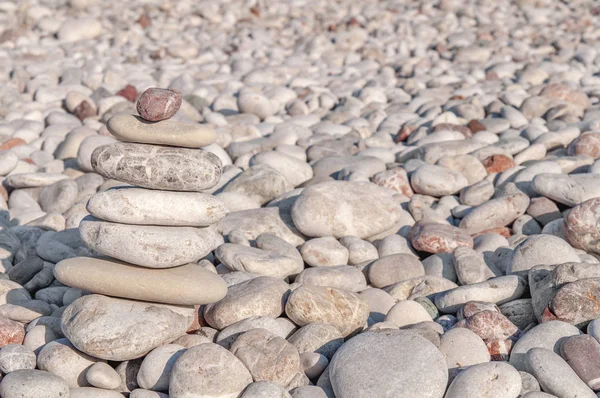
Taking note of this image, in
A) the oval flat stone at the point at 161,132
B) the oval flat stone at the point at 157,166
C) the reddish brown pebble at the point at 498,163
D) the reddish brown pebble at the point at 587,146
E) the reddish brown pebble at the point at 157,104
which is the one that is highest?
the reddish brown pebble at the point at 157,104

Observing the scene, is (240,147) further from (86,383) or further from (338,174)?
(86,383)

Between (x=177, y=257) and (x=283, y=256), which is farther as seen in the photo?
(x=283, y=256)

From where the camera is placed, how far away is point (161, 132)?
13.9ft

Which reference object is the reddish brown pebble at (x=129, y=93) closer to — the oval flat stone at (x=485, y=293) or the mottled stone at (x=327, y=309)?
the mottled stone at (x=327, y=309)

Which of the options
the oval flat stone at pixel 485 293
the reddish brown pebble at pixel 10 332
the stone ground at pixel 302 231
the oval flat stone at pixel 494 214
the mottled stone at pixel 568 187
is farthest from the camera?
the oval flat stone at pixel 494 214

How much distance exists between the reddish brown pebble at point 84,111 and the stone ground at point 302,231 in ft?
0.08

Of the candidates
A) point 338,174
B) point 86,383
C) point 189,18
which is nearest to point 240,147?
point 338,174

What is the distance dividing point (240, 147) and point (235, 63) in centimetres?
440

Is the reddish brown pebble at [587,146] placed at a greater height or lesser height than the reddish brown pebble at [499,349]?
lesser

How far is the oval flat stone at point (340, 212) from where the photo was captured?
5.96 m

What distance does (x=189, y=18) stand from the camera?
14367 millimetres

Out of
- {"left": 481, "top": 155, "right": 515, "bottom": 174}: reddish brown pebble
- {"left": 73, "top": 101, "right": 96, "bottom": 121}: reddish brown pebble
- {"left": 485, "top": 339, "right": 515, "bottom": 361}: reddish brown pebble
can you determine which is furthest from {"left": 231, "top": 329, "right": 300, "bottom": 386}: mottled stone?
{"left": 73, "top": 101, "right": 96, "bottom": 121}: reddish brown pebble

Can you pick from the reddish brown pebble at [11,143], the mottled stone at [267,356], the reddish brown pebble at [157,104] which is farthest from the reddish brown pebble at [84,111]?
the mottled stone at [267,356]

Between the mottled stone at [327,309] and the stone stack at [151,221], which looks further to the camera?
the mottled stone at [327,309]
